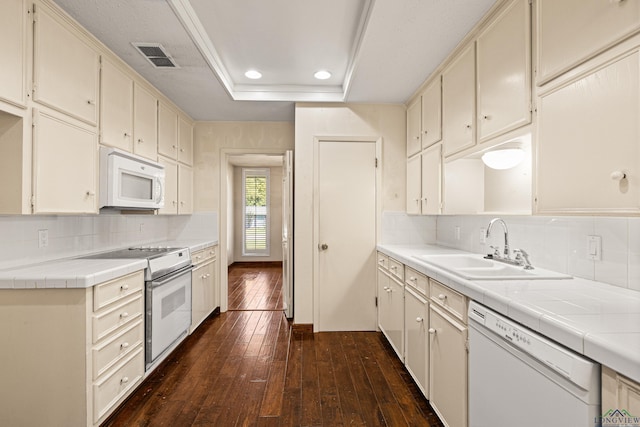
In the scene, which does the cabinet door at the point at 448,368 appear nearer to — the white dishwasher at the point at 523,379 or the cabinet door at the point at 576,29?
the white dishwasher at the point at 523,379

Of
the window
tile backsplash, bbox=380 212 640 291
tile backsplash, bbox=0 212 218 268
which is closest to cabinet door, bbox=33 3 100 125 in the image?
tile backsplash, bbox=0 212 218 268

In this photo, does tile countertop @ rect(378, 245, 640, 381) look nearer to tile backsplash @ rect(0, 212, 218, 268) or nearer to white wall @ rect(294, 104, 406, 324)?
white wall @ rect(294, 104, 406, 324)

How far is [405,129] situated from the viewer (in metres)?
3.35

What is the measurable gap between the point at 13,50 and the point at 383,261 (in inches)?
114

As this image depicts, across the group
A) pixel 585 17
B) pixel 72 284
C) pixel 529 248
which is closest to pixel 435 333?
pixel 529 248

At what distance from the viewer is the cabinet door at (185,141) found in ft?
11.6

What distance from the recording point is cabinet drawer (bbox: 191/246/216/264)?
10.7ft

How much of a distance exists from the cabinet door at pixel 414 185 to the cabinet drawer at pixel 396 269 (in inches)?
23.3

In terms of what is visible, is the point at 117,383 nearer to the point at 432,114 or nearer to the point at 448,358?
the point at 448,358

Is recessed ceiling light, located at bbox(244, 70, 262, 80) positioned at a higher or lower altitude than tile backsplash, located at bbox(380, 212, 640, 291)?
higher

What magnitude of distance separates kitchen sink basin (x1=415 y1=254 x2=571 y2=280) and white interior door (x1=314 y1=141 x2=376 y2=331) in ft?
3.55

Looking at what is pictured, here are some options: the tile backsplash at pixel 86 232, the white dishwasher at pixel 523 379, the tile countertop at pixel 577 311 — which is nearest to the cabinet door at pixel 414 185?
the tile countertop at pixel 577 311

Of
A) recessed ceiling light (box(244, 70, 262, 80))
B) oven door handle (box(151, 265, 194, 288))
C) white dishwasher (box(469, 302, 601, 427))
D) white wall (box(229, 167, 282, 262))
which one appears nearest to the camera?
white dishwasher (box(469, 302, 601, 427))

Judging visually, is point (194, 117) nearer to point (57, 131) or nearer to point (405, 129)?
point (57, 131)
